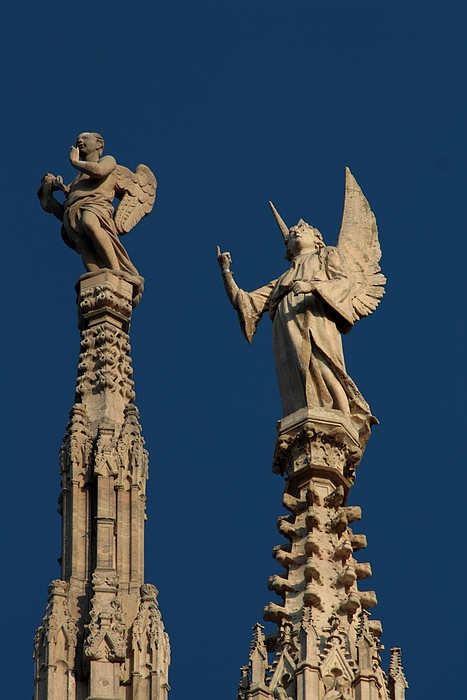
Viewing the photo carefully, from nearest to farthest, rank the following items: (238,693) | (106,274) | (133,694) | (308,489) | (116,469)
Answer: (238,693), (308,489), (133,694), (116,469), (106,274)

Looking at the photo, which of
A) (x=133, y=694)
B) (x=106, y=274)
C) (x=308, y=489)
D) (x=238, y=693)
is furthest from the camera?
(x=106, y=274)

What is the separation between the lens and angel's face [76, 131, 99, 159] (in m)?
39.8

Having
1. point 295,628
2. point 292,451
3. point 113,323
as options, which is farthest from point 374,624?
point 113,323

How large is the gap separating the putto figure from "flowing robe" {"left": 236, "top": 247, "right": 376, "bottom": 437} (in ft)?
18.0

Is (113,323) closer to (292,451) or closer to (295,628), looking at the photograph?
(292,451)

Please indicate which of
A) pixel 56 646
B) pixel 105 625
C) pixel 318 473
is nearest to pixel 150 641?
pixel 105 625

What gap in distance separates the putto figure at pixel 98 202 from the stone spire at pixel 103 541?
0.49 meters

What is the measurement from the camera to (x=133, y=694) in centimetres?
3391

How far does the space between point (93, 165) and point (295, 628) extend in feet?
37.3

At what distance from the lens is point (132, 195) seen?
39906 millimetres

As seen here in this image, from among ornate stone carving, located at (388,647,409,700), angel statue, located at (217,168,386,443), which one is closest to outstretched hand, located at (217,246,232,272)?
angel statue, located at (217,168,386,443)

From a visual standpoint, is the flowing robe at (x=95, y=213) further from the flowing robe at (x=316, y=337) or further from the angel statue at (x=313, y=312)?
the flowing robe at (x=316, y=337)

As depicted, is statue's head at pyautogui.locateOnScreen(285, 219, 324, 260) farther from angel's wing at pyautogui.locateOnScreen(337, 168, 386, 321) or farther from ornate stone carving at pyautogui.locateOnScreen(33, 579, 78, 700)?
ornate stone carving at pyautogui.locateOnScreen(33, 579, 78, 700)

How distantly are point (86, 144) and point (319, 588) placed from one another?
1123 centimetres
